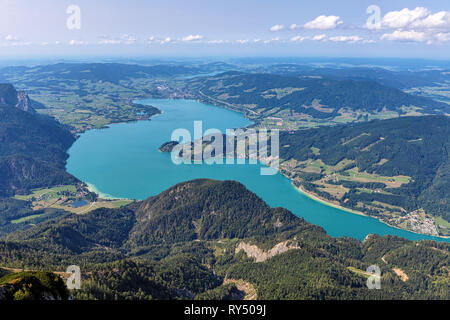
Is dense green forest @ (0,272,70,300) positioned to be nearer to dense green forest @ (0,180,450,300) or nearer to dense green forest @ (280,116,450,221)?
dense green forest @ (0,180,450,300)

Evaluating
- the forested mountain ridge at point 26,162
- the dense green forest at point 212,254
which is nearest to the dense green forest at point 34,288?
the dense green forest at point 212,254

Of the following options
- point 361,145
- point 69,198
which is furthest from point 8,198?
point 361,145

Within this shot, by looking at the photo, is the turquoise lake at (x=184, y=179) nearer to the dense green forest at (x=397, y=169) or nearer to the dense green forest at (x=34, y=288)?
the dense green forest at (x=397, y=169)

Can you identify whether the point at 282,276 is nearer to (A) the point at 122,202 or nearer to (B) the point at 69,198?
(A) the point at 122,202

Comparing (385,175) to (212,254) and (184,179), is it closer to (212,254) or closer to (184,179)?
(184,179)

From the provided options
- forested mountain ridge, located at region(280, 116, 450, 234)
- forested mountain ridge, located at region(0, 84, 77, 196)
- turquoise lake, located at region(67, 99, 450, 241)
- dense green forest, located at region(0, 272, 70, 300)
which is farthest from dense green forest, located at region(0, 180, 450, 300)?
forested mountain ridge, located at region(0, 84, 77, 196)


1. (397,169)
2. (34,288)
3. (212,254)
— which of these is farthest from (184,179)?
(34,288)
